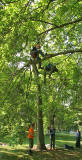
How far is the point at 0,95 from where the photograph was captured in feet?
24.5

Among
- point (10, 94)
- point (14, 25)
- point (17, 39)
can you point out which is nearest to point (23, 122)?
point (10, 94)

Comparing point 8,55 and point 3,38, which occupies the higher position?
point 3,38

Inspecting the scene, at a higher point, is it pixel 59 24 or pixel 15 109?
pixel 59 24

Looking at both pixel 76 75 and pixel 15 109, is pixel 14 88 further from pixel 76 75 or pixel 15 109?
pixel 76 75

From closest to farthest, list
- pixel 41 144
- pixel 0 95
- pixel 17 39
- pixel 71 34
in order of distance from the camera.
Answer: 1. pixel 17 39
2. pixel 0 95
3. pixel 71 34
4. pixel 41 144

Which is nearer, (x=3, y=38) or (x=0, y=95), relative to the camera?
(x=3, y=38)

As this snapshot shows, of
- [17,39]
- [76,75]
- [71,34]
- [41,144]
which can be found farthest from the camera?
[41,144]

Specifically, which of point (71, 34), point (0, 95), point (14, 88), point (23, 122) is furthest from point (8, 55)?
point (71, 34)

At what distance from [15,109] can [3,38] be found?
2768 millimetres

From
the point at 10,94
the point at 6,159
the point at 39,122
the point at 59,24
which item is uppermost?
the point at 59,24

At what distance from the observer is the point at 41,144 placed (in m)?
13.1

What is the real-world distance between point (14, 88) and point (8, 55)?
1.56 m

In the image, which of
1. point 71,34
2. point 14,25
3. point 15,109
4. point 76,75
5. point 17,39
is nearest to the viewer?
point 14,25

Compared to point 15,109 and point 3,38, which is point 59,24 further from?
point 15,109
